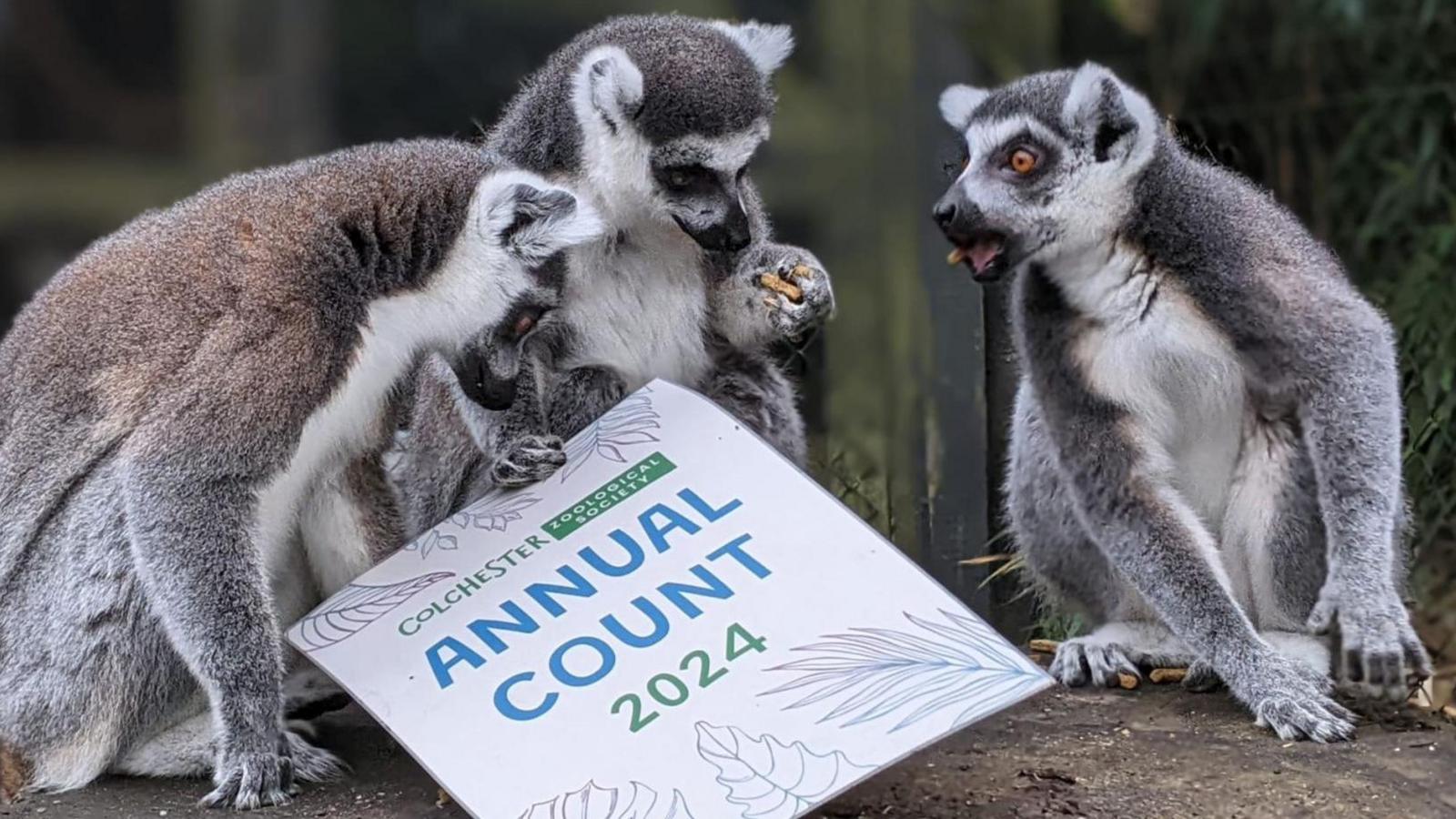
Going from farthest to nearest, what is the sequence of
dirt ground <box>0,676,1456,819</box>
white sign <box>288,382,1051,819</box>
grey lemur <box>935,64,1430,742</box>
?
grey lemur <box>935,64,1430,742</box>
dirt ground <box>0,676,1456,819</box>
white sign <box>288,382,1051,819</box>

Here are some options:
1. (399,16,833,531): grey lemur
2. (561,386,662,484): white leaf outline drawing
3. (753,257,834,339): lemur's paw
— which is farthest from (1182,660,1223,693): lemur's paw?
(561,386,662,484): white leaf outline drawing

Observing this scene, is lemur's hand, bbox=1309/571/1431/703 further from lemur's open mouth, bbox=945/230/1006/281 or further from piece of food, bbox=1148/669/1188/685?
lemur's open mouth, bbox=945/230/1006/281

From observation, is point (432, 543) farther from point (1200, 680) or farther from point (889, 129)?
point (889, 129)

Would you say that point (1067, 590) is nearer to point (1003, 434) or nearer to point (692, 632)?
point (1003, 434)

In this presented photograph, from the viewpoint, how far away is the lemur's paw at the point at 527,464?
4617 mm

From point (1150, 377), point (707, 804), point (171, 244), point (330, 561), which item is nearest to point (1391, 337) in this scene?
point (1150, 377)

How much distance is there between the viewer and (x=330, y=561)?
474 centimetres

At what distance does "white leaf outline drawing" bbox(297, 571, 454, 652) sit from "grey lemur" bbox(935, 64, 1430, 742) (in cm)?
171

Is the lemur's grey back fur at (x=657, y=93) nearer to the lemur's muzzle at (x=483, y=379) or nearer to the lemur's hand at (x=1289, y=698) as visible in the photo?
the lemur's muzzle at (x=483, y=379)

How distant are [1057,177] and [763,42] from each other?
1.05 meters

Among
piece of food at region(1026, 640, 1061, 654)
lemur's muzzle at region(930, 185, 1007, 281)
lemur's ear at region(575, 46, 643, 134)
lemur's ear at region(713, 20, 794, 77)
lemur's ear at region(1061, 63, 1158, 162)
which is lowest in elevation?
piece of food at region(1026, 640, 1061, 654)

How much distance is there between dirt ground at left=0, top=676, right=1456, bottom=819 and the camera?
13.0 feet

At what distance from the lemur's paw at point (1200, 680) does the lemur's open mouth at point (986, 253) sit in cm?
121

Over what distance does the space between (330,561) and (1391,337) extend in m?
2.99
